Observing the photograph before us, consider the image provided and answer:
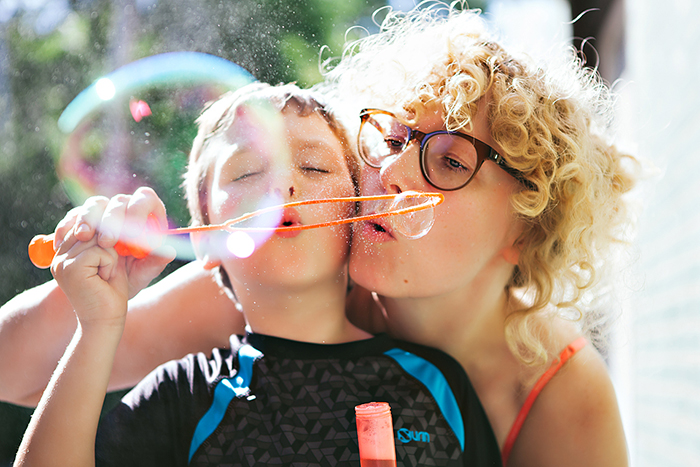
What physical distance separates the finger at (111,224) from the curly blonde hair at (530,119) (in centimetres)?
44

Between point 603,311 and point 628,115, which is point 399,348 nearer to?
point 603,311

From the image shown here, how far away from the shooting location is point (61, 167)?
1081 millimetres

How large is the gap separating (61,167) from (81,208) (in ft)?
1.16

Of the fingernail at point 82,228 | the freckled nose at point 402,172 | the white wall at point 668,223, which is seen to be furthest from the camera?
the white wall at point 668,223

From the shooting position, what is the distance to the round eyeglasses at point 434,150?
2.93ft

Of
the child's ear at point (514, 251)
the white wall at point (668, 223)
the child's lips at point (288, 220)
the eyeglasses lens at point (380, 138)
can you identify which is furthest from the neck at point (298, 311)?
the white wall at point (668, 223)

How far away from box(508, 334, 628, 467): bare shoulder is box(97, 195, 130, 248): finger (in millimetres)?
831

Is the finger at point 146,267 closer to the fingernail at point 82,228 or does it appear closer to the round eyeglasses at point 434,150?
the fingernail at point 82,228

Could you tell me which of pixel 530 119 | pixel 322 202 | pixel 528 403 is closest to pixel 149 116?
pixel 322 202

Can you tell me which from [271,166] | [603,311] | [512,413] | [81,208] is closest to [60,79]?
[81,208]

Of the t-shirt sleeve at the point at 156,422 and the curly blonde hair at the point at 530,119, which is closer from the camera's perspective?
the t-shirt sleeve at the point at 156,422

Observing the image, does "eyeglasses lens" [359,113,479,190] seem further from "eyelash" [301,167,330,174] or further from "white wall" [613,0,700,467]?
"white wall" [613,0,700,467]

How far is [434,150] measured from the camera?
0.89 m

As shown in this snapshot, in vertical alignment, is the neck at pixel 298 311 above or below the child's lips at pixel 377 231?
below
